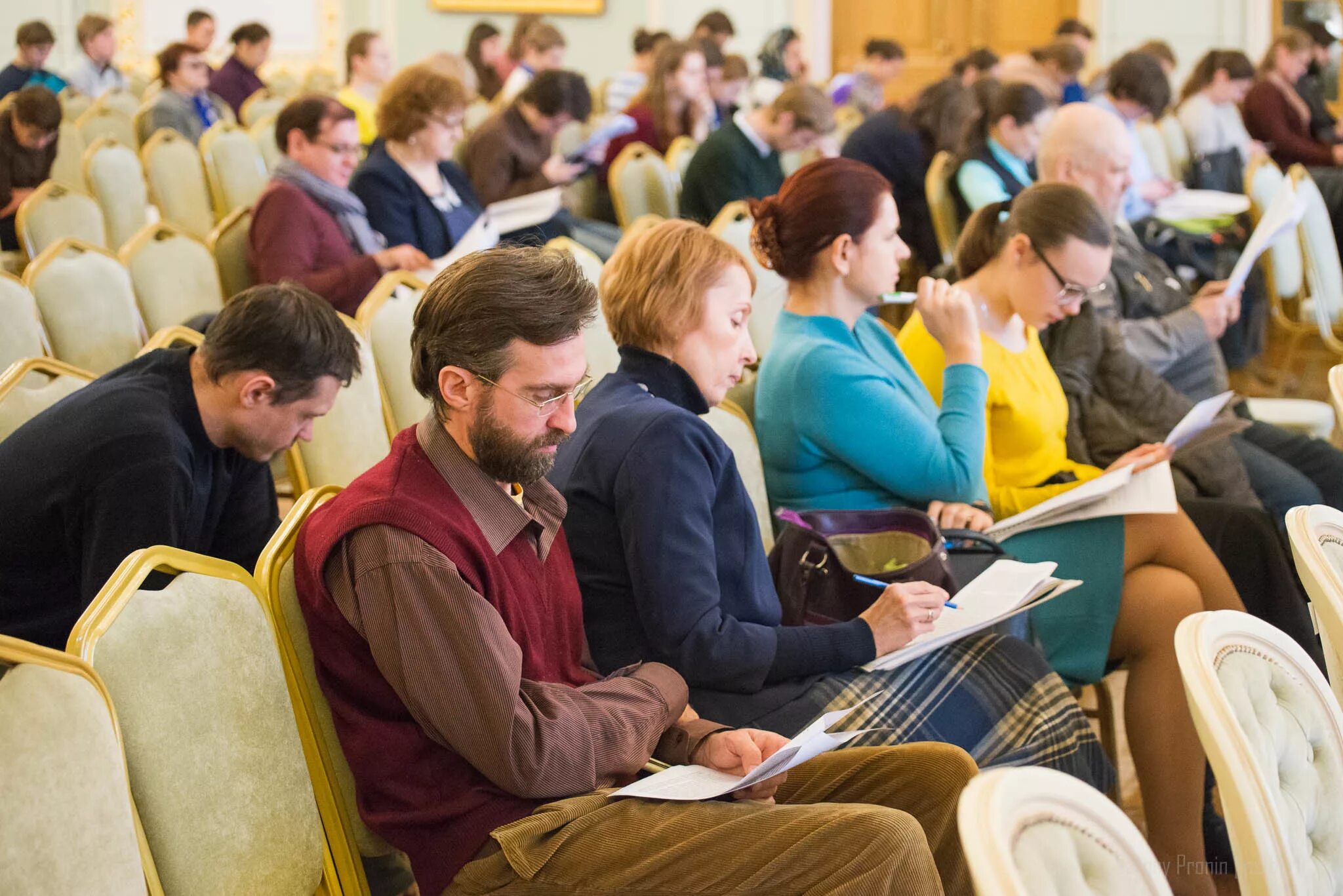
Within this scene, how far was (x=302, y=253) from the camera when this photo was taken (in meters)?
3.66

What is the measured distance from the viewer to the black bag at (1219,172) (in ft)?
22.3

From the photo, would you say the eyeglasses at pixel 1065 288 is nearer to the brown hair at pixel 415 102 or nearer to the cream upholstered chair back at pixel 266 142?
the brown hair at pixel 415 102

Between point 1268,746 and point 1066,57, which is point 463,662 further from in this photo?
point 1066,57

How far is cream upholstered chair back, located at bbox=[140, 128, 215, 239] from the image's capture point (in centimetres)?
574

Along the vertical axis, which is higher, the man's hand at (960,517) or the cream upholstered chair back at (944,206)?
the man's hand at (960,517)

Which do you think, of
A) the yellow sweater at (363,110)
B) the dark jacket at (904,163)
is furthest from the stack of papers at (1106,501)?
the yellow sweater at (363,110)

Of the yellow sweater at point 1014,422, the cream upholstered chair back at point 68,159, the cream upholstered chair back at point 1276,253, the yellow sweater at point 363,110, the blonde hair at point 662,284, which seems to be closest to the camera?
the blonde hair at point 662,284

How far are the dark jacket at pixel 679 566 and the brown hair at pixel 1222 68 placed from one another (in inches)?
236

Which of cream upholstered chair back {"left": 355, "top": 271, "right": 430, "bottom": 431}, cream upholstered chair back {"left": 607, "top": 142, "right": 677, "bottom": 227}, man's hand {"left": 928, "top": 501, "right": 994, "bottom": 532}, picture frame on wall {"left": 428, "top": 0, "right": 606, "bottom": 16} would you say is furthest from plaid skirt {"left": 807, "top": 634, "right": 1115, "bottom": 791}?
picture frame on wall {"left": 428, "top": 0, "right": 606, "bottom": 16}

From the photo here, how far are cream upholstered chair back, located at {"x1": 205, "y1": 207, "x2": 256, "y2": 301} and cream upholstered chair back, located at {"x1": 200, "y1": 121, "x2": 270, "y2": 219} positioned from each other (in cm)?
193

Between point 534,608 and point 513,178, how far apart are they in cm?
388

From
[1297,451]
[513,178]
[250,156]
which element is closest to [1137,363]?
[1297,451]

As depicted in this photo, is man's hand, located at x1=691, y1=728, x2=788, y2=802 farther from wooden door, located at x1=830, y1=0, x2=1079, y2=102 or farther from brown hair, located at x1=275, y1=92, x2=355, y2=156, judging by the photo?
wooden door, located at x1=830, y1=0, x2=1079, y2=102

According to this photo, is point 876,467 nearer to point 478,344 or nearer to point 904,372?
point 904,372
